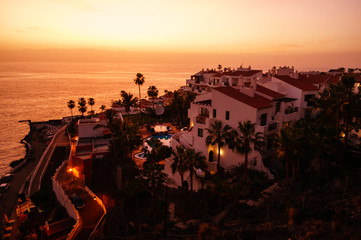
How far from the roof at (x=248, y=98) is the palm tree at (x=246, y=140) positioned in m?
3.37

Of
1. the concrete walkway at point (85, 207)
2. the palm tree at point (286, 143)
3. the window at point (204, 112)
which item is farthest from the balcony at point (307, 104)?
the concrete walkway at point (85, 207)

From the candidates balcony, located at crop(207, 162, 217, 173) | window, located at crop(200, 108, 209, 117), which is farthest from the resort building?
balcony, located at crop(207, 162, 217, 173)

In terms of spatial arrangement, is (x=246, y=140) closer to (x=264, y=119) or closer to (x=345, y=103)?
(x=264, y=119)

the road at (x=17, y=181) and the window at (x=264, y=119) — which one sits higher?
the window at (x=264, y=119)

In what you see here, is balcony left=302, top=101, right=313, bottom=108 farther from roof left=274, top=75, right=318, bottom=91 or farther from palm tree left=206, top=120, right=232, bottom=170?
palm tree left=206, top=120, right=232, bottom=170

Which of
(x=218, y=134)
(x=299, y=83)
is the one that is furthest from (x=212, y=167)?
(x=299, y=83)

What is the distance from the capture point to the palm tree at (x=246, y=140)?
30922mm

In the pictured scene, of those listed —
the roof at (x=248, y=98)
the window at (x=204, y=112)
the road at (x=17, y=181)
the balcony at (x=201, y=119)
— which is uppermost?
the roof at (x=248, y=98)

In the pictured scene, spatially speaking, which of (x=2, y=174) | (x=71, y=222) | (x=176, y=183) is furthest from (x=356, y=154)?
(x=2, y=174)

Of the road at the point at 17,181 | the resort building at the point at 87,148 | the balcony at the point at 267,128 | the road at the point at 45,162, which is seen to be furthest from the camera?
the road at the point at 45,162

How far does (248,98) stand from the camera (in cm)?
3688

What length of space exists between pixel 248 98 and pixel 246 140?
865 cm

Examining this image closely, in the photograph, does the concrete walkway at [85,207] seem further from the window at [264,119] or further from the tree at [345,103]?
the tree at [345,103]

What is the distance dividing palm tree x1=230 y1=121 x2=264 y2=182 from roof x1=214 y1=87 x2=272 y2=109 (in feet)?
11.1
